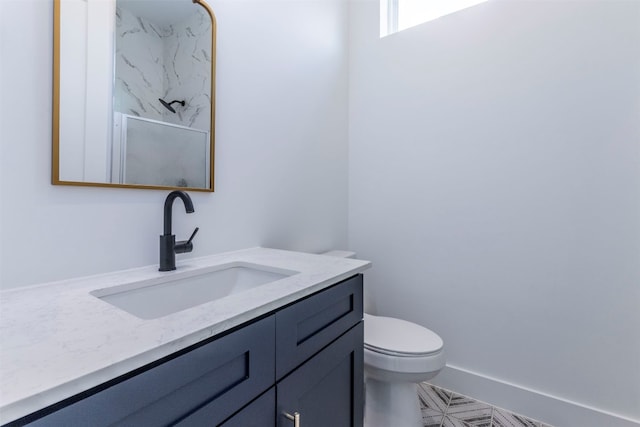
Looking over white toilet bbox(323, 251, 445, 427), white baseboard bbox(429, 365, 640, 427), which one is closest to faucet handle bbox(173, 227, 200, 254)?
white toilet bbox(323, 251, 445, 427)

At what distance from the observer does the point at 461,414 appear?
4.98ft

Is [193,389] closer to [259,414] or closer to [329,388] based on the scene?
[259,414]

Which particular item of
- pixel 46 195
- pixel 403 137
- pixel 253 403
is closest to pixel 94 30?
pixel 46 195

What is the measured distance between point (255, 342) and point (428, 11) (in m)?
2.16

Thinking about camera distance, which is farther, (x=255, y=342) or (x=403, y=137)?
(x=403, y=137)

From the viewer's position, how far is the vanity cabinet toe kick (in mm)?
419

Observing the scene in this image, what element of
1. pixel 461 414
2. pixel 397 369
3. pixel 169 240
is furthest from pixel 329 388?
pixel 461 414

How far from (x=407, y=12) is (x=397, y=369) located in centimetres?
213

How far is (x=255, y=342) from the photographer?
2.04 ft

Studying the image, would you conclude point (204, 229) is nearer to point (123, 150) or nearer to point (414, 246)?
point (123, 150)

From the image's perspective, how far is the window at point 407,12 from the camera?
1.84 metres

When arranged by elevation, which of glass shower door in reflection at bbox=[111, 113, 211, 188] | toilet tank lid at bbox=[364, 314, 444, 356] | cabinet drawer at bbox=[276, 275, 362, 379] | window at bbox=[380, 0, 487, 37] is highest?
window at bbox=[380, 0, 487, 37]

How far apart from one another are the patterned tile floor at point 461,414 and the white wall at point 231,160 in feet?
→ 3.34

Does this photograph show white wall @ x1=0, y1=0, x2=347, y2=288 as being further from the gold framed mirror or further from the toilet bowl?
the toilet bowl
